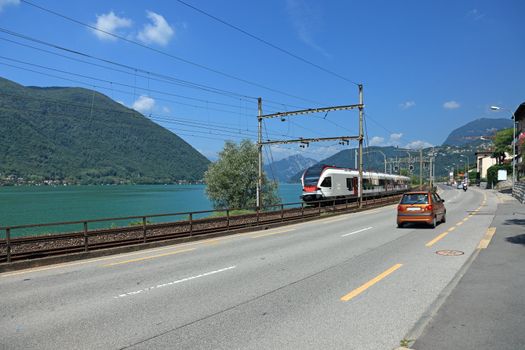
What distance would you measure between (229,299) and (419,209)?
1348 centimetres

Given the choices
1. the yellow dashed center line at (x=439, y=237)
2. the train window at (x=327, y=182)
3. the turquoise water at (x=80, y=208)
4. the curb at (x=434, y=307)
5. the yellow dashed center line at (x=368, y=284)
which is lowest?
the turquoise water at (x=80, y=208)

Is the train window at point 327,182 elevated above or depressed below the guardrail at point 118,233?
above

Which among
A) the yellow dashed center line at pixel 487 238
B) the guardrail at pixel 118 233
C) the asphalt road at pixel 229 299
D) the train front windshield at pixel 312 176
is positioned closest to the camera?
the asphalt road at pixel 229 299

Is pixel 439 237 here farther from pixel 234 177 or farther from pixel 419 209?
pixel 234 177

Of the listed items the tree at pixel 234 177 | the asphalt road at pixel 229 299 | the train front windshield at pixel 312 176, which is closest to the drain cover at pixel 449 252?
the asphalt road at pixel 229 299

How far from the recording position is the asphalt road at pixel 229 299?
486 centimetres

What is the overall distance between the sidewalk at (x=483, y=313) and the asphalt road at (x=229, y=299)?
0.34 meters

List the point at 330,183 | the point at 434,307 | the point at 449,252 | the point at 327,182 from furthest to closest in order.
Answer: the point at 330,183
the point at 327,182
the point at 449,252
the point at 434,307

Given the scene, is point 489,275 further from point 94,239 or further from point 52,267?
point 94,239

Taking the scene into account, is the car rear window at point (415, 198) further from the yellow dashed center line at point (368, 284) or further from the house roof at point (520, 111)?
the house roof at point (520, 111)

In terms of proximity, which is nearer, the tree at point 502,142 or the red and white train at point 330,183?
the red and white train at point 330,183

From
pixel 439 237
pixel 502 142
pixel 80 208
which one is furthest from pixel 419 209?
pixel 502 142

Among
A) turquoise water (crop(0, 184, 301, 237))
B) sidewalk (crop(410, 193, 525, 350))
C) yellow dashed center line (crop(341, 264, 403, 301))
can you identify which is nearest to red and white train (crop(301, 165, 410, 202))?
turquoise water (crop(0, 184, 301, 237))

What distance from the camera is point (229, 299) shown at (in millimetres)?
6574
